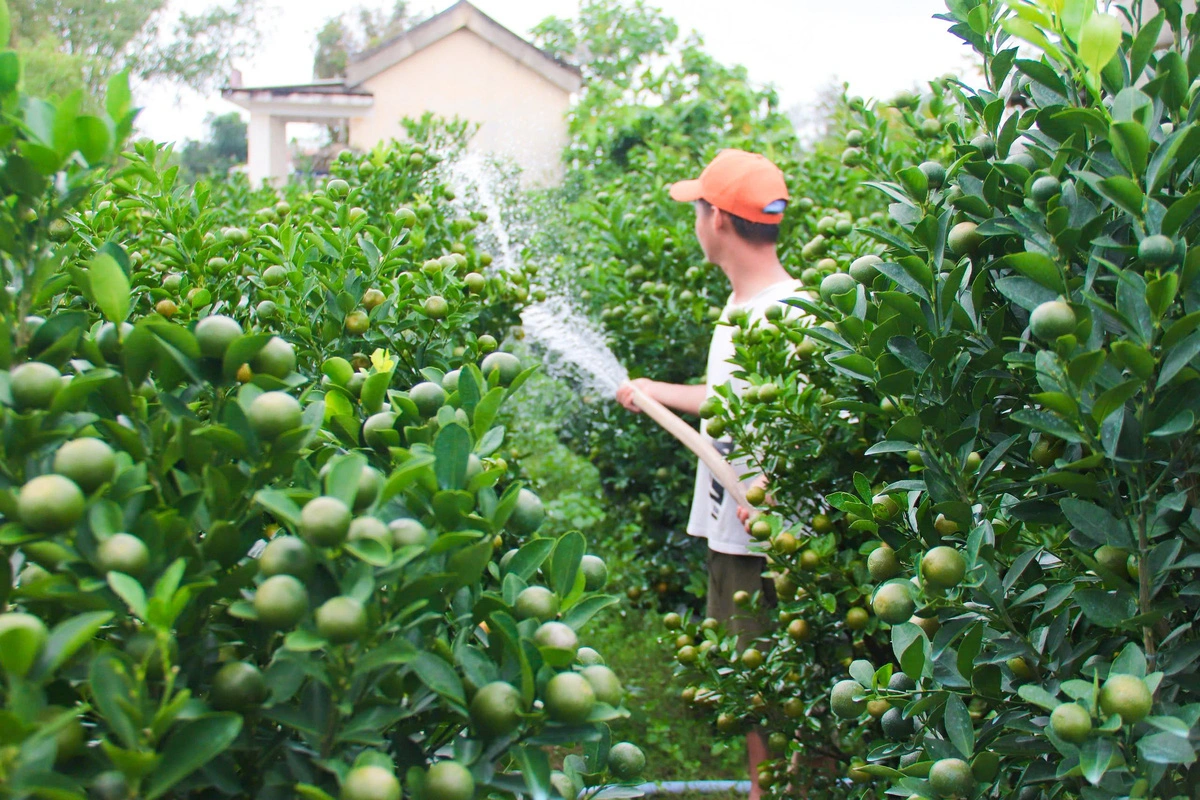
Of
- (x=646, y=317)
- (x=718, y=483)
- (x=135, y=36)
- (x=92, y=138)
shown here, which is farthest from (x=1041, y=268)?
(x=135, y=36)

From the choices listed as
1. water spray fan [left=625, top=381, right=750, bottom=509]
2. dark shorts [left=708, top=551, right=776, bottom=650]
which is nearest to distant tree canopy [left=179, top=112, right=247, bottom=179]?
water spray fan [left=625, top=381, right=750, bottom=509]

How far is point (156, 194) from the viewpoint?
2.15 metres

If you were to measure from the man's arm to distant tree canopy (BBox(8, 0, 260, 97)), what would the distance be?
18.3 m

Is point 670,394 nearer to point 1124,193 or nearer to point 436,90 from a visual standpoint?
point 1124,193

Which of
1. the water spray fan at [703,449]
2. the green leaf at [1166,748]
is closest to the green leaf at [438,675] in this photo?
the green leaf at [1166,748]

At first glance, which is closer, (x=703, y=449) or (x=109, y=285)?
(x=109, y=285)

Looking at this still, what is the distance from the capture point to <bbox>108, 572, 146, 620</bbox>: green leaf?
626 millimetres

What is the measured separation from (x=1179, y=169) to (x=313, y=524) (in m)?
0.98

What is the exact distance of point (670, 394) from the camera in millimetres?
3094

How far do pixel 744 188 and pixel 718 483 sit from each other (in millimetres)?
977

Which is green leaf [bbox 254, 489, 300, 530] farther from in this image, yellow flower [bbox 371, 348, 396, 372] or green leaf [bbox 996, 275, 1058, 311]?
green leaf [bbox 996, 275, 1058, 311]

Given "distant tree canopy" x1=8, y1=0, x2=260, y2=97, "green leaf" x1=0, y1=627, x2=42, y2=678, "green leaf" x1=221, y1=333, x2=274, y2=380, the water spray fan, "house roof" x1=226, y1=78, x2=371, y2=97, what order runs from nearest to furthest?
"green leaf" x1=0, y1=627, x2=42, y2=678
"green leaf" x1=221, y1=333, x2=274, y2=380
the water spray fan
"house roof" x1=226, y1=78, x2=371, y2=97
"distant tree canopy" x1=8, y1=0, x2=260, y2=97

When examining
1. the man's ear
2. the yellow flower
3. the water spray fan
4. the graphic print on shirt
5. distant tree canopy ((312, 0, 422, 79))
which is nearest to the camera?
the yellow flower

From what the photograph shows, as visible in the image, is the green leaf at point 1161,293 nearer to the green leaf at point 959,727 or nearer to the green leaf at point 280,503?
the green leaf at point 959,727
